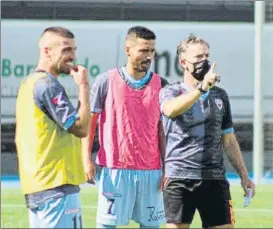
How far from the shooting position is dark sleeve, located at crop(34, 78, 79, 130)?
5.55 meters

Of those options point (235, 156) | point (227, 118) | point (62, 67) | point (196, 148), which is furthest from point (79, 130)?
point (235, 156)

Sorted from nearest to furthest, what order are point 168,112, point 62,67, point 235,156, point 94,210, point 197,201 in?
1. point 62,67
2. point 168,112
3. point 197,201
4. point 235,156
5. point 94,210

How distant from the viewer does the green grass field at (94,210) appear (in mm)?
10492

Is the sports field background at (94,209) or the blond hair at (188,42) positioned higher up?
the blond hair at (188,42)

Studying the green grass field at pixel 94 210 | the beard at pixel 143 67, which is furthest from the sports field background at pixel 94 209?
the beard at pixel 143 67

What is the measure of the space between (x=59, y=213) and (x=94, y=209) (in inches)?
229

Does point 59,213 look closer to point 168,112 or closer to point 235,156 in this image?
point 168,112

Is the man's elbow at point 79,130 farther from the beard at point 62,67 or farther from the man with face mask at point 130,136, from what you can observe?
the man with face mask at point 130,136

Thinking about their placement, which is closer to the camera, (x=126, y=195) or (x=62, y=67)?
(x=62, y=67)

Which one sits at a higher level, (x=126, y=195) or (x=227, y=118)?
(x=227, y=118)

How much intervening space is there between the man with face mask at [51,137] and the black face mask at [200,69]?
3.50ft

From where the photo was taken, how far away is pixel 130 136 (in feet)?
23.4

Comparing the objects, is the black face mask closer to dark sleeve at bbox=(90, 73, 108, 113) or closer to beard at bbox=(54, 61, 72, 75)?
dark sleeve at bbox=(90, 73, 108, 113)

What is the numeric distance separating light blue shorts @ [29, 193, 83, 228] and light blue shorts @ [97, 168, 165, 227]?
1.41m
